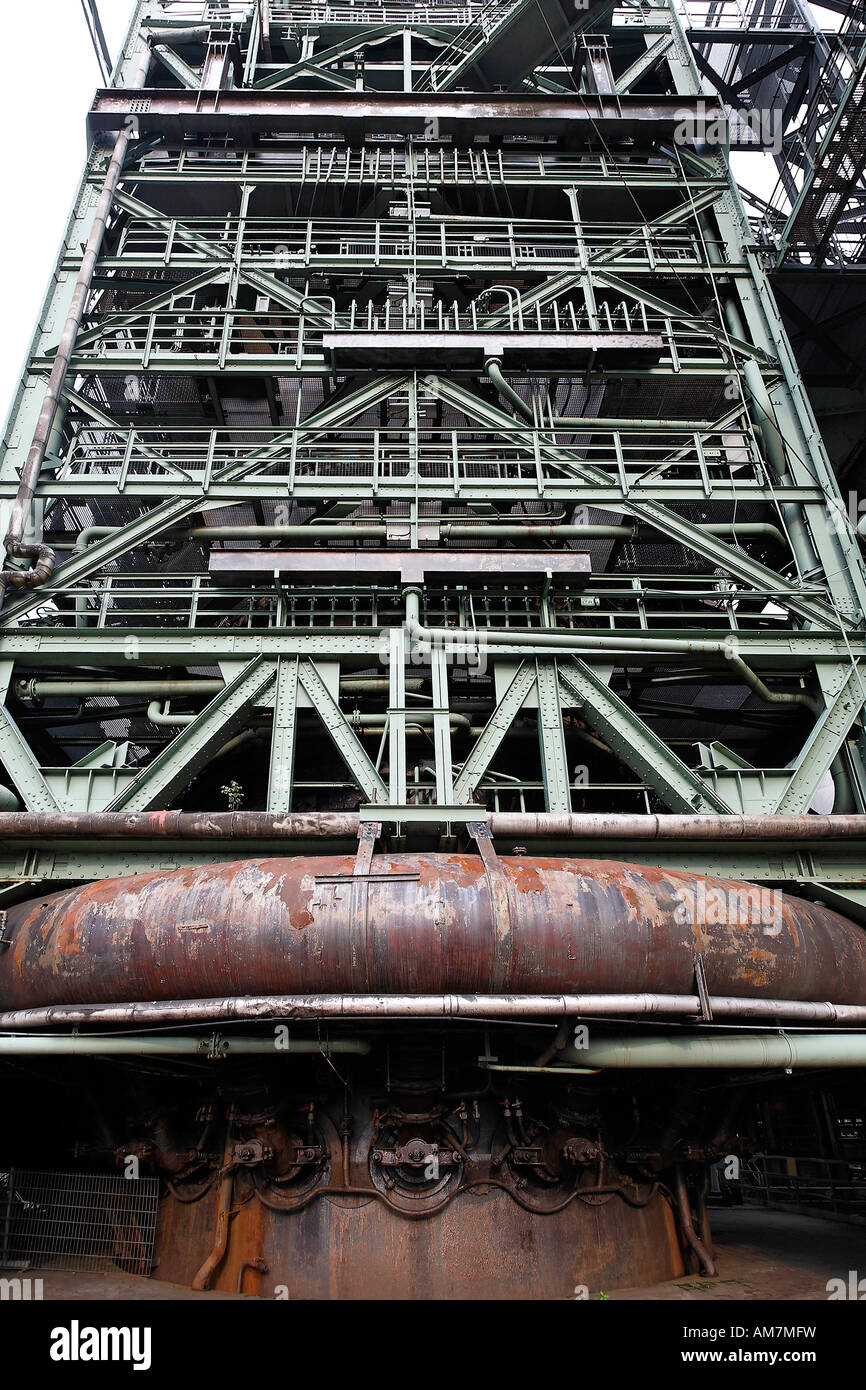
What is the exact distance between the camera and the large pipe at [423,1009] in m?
5.62

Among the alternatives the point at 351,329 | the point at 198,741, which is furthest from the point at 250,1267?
the point at 351,329

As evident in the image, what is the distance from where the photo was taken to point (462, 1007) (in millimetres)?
5625

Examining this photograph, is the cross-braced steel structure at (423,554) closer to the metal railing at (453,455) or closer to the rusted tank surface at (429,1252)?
the metal railing at (453,455)

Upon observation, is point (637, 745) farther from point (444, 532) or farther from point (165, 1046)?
point (165, 1046)

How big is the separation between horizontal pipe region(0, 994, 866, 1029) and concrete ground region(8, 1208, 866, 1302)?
2.04m

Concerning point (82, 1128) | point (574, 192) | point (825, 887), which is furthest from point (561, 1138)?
point (574, 192)

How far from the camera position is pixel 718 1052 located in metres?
6.19

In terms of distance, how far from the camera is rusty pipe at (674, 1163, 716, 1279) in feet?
23.5

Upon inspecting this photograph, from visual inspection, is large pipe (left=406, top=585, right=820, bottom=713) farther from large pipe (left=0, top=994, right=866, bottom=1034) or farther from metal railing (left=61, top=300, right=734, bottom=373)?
metal railing (left=61, top=300, right=734, bottom=373)

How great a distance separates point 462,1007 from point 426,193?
13.6 meters

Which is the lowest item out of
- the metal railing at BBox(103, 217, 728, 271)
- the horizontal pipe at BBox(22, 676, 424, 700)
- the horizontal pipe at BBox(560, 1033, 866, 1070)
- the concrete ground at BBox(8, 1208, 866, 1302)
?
the concrete ground at BBox(8, 1208, 866, 1302)

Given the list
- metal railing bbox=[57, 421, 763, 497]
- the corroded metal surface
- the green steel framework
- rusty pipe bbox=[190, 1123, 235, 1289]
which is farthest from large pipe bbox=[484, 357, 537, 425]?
rusty pipe bbox=[190, 1123, 235, 1289]

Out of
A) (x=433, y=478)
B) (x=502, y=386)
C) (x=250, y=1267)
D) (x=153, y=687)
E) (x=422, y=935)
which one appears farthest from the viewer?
(x=502, y=386)

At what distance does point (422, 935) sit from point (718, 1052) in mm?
2539
